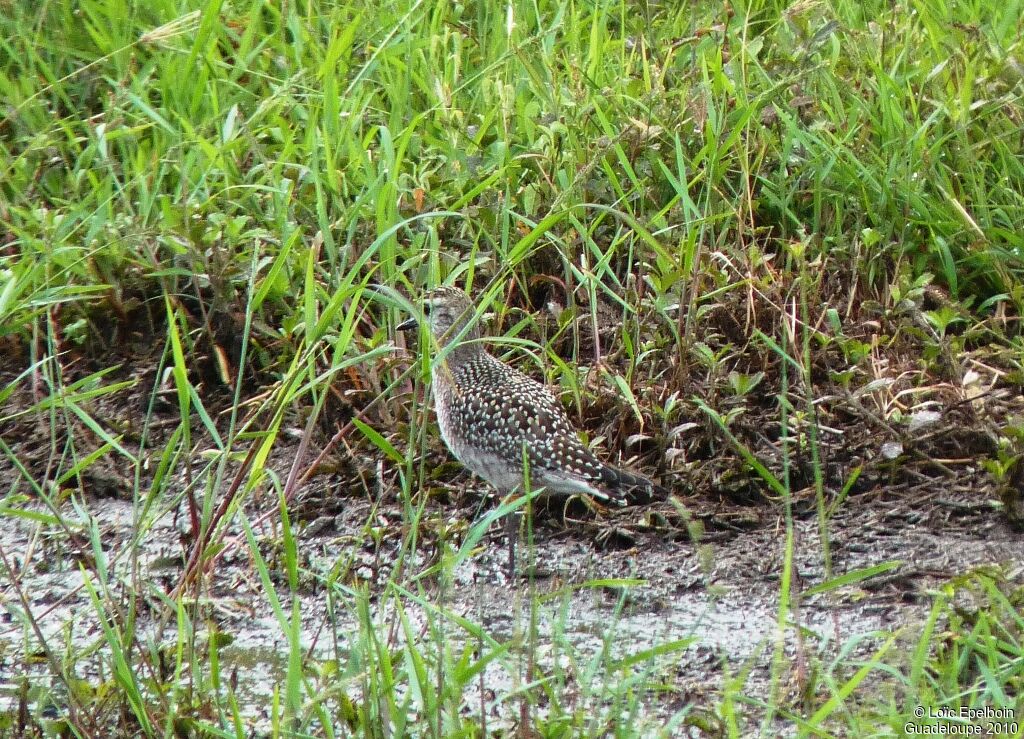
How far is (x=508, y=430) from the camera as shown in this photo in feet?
16.5

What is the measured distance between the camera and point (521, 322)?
17.9 ft

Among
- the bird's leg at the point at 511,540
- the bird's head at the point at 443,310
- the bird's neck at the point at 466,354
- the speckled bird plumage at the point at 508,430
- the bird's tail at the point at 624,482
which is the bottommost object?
the bird's leg at the point at 511,540

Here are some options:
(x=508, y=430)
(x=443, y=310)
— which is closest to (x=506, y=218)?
(x=443, y=310)

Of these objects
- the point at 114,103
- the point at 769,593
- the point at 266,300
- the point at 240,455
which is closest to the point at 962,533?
the point at 769,593

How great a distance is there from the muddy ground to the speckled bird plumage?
18 cm

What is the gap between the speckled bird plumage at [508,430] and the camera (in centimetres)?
487

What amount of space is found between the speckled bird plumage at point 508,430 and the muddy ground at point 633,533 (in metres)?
0.18

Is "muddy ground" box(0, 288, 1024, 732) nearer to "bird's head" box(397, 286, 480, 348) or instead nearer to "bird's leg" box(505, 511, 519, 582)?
"bird's leg" box(505, 511, 519, 582)

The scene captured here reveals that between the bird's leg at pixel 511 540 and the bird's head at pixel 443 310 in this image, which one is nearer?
the bird's leg at pixel 511 540

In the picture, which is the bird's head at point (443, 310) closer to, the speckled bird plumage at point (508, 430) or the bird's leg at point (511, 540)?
the speckled bird plumage at point (508, 430)

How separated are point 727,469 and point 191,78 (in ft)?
10.3

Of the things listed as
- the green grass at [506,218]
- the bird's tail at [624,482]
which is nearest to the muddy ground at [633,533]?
the green grass at [506,218]

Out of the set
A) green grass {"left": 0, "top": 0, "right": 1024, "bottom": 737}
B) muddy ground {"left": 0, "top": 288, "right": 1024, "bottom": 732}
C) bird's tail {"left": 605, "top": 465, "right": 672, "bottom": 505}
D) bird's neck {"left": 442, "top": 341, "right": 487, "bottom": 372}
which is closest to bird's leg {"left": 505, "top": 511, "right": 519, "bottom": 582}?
muddy ground {"left": 0, "top": 288, "right": 1024, "bottom": 732}

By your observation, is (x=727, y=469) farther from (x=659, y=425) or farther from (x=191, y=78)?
(x=191, y=78)
